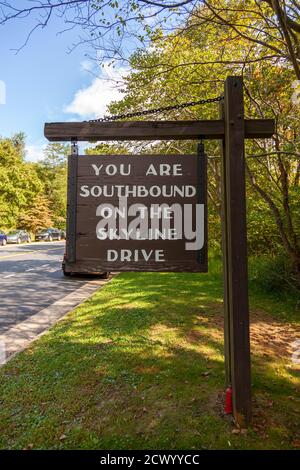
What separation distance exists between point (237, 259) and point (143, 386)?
6.18 feet

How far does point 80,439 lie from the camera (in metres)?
2.89

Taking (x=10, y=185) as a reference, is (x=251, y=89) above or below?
below

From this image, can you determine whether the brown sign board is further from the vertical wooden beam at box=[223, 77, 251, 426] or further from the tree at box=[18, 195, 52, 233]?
the tree at box=[18, 195, 52, 233]

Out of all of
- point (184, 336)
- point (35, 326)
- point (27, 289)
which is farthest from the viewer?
point (27, 289)

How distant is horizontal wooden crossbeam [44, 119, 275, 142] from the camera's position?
2986 mm

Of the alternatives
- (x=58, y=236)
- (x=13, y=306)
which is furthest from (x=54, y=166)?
(x=13, y=306)

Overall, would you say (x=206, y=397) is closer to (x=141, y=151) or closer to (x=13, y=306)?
(x=13, y=306)

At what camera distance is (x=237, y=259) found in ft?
9.48

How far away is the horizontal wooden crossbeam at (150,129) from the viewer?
9.80 ft

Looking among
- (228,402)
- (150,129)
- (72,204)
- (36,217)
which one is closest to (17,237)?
(36,217)

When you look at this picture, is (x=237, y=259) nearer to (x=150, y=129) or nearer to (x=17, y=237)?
(x=150, y=129)

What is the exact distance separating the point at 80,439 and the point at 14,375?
5.69 ft

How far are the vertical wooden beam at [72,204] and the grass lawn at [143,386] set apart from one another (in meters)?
1.53

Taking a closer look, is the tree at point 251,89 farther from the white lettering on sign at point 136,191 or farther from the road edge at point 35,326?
the road edge at point 35,326
